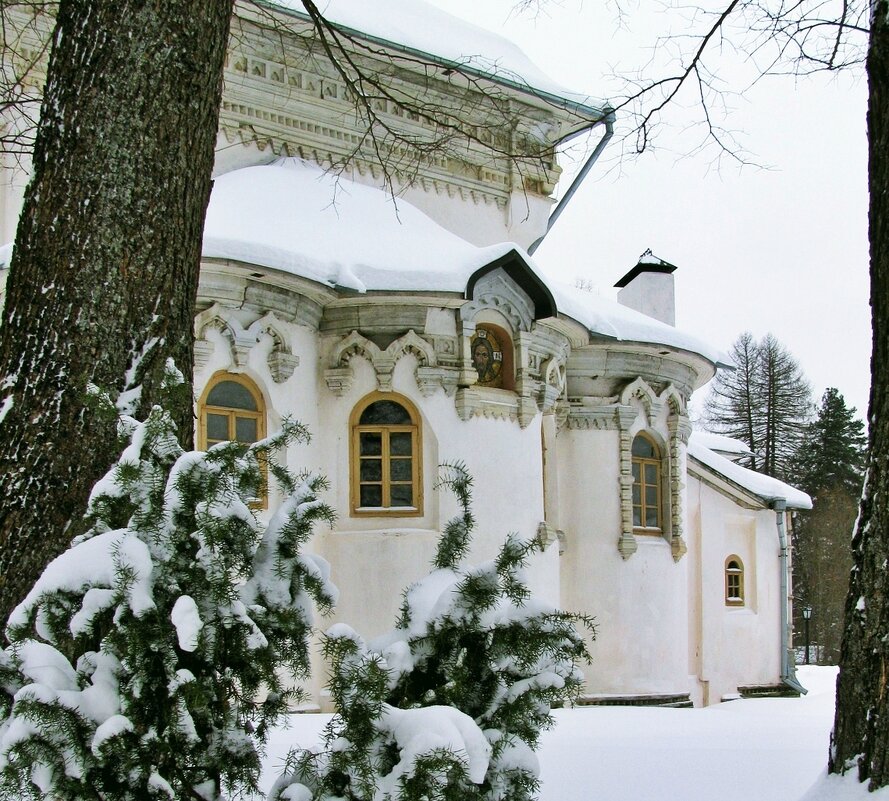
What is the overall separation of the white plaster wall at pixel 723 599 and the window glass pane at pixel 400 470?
6.17 m

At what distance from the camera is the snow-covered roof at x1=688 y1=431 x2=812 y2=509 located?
18.7 m

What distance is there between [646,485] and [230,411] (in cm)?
633

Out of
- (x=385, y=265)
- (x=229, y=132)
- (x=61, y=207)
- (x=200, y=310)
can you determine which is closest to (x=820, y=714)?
(x=385, y=265)

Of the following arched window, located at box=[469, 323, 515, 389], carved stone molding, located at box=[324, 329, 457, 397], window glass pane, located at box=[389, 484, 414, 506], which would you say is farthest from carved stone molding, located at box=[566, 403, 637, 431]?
window glass pane, located at box=[389, 484, 414, 506]

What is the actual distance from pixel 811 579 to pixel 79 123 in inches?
1475

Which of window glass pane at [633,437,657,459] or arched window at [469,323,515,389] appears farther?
window glass pane at [633,437,657,459]

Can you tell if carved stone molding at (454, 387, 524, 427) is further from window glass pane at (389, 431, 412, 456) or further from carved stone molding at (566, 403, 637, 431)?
carved stone molding at (566, 403, 637, 431)

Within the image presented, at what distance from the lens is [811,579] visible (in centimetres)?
3912

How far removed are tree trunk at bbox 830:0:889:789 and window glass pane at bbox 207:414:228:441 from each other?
731 centimetres

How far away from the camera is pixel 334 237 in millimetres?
12930

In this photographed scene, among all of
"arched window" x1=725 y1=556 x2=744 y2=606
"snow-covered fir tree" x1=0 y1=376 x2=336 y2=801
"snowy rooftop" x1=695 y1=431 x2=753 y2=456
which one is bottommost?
"arched window" x1=725 y1=556 x2=744 y2=606

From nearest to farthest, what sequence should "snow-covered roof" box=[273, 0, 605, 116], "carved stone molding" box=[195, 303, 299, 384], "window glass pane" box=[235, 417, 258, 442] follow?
1. "carved stone molding" box=[195, 303, 299, 384]
2. "window glass pane" box=[235, 417, 258, 442]
3. "snow-covered roof" box=[273, 0, 605, 116]

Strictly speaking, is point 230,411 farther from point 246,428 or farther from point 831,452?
point 831,452

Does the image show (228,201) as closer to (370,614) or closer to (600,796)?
(370,614)
